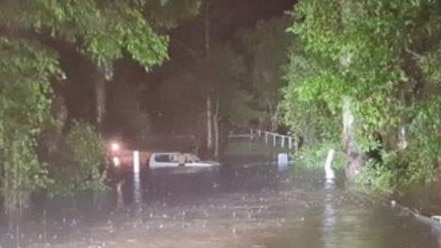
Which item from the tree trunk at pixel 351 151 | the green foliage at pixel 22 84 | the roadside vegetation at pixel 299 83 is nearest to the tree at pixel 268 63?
the roadside vegetation at pixel 299 83

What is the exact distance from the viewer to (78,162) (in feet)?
107

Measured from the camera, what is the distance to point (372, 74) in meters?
17.3

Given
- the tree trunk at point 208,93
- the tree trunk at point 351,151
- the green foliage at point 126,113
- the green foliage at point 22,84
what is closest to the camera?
the green foliage at point 22,84

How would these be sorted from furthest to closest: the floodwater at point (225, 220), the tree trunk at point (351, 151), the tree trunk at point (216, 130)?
1. the tree trunk at point (216, 130)
2. the tree trunk at point (351, 151)
3. the floodwater at point (225, 220)

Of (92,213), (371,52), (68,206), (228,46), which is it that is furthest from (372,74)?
(228,46)

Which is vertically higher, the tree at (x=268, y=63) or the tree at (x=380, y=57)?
the tree at (x=268, y=63)

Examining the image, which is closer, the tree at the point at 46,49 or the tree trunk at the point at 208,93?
the tree at the point at 46,49

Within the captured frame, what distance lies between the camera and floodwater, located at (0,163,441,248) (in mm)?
17750

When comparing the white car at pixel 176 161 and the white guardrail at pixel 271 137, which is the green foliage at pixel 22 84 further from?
the white guardrail at pixel 271 137

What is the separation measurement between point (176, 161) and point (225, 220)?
25301 mm

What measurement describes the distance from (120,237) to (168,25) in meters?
6.13

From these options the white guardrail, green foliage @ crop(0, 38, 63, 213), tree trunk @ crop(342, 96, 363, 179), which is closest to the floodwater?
tree trunk @ crop(342, 96, 363, 179)

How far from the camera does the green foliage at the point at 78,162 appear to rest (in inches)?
1251

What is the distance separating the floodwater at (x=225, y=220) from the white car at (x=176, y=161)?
41.9ft
